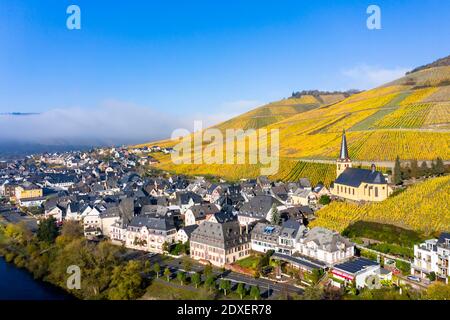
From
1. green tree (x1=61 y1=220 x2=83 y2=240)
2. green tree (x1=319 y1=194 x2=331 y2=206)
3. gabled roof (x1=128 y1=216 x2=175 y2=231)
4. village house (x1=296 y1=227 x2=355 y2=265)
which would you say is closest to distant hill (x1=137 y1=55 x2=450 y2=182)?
green tree (x1=319 y1=194 x2=331 y2=206)

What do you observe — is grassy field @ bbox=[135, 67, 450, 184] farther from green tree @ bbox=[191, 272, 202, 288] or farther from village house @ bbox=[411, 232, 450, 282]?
green tree @ bbox=[191, 272, 202, 288]

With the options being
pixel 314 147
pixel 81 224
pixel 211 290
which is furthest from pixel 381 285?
pixel 314 147

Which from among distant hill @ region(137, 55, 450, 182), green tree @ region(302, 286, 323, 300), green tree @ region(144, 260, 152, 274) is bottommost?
green tree @ region(144, 260, 152, 274)

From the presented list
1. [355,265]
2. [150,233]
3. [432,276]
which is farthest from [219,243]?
[432,276]

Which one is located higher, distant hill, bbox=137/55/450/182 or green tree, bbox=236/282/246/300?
distant hill, bbox=137/55/450/182

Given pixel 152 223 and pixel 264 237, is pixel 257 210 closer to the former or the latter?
pixel 264 237

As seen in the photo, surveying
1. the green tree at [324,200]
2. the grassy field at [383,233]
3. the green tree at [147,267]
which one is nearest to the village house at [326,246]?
the grassy field at [383,233]
